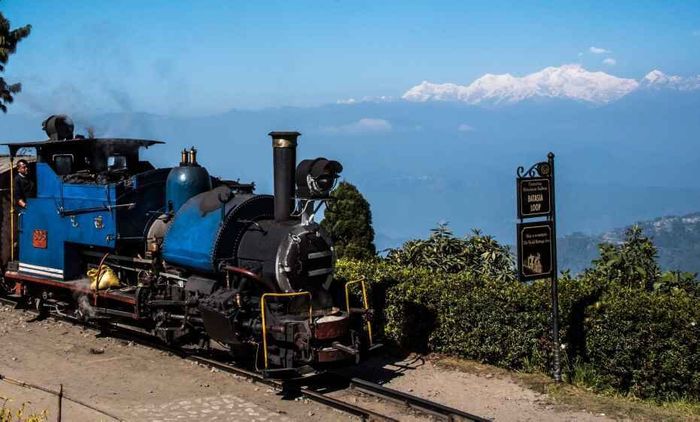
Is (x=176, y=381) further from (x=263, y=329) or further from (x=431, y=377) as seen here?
(x=431, y=377)

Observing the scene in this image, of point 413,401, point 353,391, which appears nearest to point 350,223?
point 353,391

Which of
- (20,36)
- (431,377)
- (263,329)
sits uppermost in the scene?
(20,36)

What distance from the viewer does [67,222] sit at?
42.1 feet

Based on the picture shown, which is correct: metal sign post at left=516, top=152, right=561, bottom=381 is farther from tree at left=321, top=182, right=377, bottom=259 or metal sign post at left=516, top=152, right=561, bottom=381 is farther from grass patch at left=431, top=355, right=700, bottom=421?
tree at left=321, top=182, right=377, bottom=259

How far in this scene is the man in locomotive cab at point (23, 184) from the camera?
13391 millimetres

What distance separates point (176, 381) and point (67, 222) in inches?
172

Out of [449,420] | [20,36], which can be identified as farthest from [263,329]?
[20,36]

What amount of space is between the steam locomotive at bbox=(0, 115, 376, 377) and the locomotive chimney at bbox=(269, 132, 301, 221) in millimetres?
17

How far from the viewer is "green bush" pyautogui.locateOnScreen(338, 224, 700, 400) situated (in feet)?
30.8

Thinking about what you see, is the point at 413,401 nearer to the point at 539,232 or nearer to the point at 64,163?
the point at 539,232

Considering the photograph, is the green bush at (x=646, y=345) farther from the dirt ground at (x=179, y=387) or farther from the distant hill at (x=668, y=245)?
the distant hill at (x=668, y=245)

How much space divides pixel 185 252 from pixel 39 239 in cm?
456

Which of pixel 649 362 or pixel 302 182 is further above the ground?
pixel 302 182

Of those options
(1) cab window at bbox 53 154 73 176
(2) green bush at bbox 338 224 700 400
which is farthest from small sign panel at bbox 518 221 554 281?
(1) cab window at bbox 53 154 73 176
